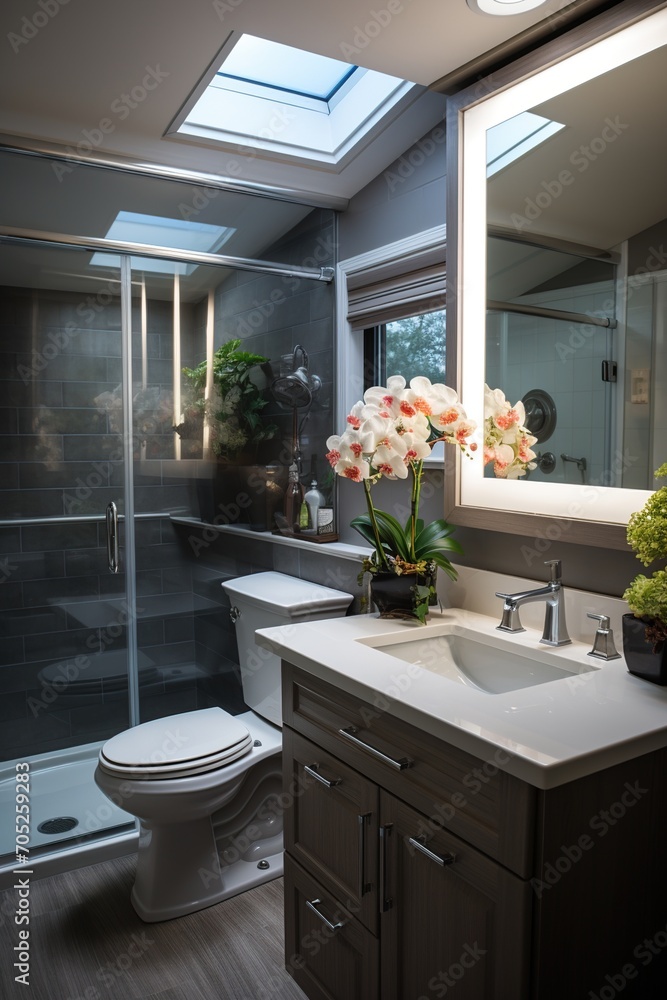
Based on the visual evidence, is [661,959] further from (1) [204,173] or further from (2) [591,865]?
(1) [204,173]

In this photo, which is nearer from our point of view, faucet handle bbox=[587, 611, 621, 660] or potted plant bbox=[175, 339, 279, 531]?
faucet handle bbox=[587, 611, 621, 660]

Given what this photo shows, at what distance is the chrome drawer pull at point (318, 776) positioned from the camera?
4.81 ft

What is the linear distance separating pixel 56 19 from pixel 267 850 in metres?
2.36

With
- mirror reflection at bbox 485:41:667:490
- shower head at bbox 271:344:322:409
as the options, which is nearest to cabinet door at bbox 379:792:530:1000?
mirror reflection at bbox 485:41:667:490

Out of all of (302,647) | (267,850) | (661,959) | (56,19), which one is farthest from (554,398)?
(267,850)

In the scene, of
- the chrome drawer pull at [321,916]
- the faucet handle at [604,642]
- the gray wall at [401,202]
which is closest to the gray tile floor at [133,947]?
the chrome drawer pull at [321,916]

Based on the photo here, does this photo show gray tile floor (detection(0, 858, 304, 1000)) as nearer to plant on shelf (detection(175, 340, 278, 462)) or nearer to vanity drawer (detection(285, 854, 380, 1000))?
vanity drawer (detection(285, 854, 380, 1000))

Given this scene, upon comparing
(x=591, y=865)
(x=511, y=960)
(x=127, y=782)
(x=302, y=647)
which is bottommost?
(x=127, y=782)

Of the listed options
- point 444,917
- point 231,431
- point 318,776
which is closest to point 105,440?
point 231,431

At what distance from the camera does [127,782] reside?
1974 mm

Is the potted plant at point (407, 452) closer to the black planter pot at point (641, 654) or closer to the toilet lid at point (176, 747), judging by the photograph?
the black planter pot at point (641, 654)

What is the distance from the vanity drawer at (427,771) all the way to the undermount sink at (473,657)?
203mm

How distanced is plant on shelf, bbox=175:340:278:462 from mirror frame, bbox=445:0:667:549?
3.35 feet

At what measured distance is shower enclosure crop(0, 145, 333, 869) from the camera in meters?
2.33
